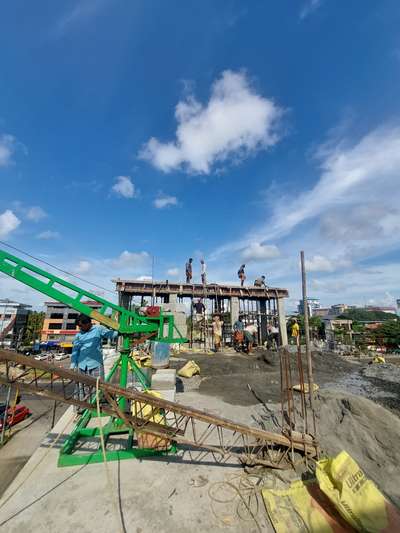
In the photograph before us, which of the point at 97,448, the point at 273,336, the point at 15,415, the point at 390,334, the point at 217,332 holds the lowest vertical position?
the point at 15,415

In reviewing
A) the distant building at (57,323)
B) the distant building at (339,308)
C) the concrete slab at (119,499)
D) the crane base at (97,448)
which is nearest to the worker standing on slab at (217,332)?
the crane base at (97,448)

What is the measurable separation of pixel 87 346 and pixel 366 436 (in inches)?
266

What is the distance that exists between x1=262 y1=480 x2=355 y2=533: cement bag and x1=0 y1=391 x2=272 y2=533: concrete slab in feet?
0.73

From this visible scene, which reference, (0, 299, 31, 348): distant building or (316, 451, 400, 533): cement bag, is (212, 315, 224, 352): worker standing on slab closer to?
(316, 451, 400, 533): cement bag

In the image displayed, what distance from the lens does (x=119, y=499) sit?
12.1 feet

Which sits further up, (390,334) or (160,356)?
(160,356)

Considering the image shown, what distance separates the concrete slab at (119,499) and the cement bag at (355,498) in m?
1.03

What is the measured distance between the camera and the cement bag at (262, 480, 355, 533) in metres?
3.15

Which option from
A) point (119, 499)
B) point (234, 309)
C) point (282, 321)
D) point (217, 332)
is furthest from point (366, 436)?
point (282, 321)

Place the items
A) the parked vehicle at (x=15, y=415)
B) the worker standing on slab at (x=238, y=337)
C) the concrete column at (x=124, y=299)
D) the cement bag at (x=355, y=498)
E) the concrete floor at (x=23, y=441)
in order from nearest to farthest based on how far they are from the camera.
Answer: the cement bag at (x=355, y=498)
the concrete floor at (x=23, y=441)
the parked vehicle at (x=15, y=415)
the worker standing on slab at (x=238, y=337)
the concrete column at (x=124, y=299)

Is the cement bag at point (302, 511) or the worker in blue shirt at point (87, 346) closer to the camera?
the cement bag at point (302, 511)

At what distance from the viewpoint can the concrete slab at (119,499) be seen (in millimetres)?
3240

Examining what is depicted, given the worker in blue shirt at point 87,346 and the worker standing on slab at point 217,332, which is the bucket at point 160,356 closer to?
the worker in blue shirt at point 87,346

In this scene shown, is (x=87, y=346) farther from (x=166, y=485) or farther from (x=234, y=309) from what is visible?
(x=234, y=309)
